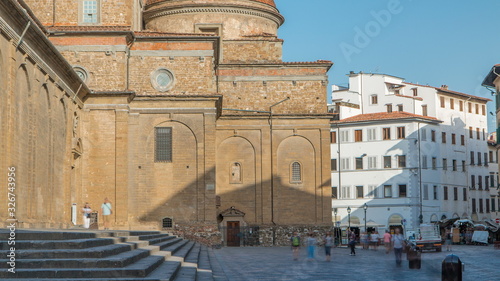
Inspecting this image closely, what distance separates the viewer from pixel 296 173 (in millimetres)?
47688

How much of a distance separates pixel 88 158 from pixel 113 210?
2.73 metres

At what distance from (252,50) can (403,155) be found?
25.1 meters

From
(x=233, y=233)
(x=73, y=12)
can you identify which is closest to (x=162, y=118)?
(x=73, y=12)

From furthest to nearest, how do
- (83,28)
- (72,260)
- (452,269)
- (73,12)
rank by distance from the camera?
(73,12) < (83,28) < (452,269) < (72,260)

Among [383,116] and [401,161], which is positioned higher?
[383,116]

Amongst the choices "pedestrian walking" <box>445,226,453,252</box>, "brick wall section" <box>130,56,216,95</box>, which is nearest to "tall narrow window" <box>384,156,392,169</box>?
"pedestrian walking" <box>445,226,453,252</box>

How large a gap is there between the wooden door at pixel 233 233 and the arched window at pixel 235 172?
8.13 ft

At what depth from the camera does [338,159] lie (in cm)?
7275

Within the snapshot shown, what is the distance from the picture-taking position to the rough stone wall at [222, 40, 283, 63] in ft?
163

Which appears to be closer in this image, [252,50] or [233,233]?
[233,233]

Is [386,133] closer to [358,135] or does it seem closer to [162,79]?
[358,135]

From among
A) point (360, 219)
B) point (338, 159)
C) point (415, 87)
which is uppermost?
point (415, 87)

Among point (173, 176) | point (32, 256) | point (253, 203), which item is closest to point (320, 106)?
point (253, 203)

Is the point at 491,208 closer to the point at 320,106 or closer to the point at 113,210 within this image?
the point at 320,106
